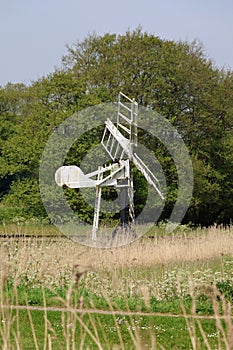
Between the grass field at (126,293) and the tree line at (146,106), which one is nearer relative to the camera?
the grass field at (126,293)

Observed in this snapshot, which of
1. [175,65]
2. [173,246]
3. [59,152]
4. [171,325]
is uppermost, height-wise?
[175,65]

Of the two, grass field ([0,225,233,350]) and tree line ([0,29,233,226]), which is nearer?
grass field ([0,225,233,350])

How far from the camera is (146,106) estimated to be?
3183cm

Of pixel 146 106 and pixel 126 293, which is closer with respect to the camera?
pixel 126 293

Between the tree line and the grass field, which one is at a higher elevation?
the tree line

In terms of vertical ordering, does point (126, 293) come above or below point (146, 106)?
below

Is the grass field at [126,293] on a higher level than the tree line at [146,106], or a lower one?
lower

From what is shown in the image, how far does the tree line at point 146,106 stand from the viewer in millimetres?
29000

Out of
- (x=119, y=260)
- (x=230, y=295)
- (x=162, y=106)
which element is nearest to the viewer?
(x=230, y=295)

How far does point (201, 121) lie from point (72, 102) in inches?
282

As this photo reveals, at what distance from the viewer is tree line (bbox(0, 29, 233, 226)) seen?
29.0m

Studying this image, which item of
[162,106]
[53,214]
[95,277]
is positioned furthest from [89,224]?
[95,277]

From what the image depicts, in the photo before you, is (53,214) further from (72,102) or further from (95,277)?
(95,277)

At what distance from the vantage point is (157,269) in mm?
14328
